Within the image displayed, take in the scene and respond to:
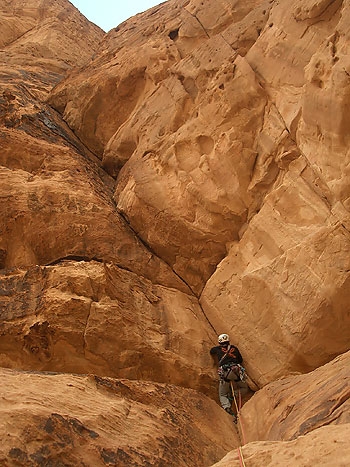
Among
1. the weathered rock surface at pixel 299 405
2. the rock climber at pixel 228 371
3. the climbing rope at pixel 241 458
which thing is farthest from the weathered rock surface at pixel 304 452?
the rock climber at pixel 228 371

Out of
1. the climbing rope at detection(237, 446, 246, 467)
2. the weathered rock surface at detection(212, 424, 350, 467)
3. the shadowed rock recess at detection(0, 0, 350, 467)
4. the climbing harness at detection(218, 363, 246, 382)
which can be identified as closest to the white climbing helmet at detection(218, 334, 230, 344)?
the shadowed rock recess at detection(0, 0, 350, 467)

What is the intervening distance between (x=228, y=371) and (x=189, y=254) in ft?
9.51

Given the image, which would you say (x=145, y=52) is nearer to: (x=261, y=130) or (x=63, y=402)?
(x=261, y=130)

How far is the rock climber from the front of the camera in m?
8.16

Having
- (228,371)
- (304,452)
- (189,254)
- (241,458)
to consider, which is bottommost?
(228,371)

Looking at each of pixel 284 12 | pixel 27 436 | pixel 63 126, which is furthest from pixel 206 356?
pixel 63 126

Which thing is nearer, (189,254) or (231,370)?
(231,370)

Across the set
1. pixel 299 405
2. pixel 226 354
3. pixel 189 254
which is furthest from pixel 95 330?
pixel 299 405

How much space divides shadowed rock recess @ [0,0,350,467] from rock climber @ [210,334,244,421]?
0.80 feet

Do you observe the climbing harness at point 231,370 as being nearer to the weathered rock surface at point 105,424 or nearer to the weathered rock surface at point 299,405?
the weathered rock surface at point 299,405

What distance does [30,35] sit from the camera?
20.0m

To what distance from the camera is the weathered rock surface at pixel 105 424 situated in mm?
5156

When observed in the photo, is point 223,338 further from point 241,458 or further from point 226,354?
point 241,458

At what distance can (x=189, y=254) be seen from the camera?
34.3ft
